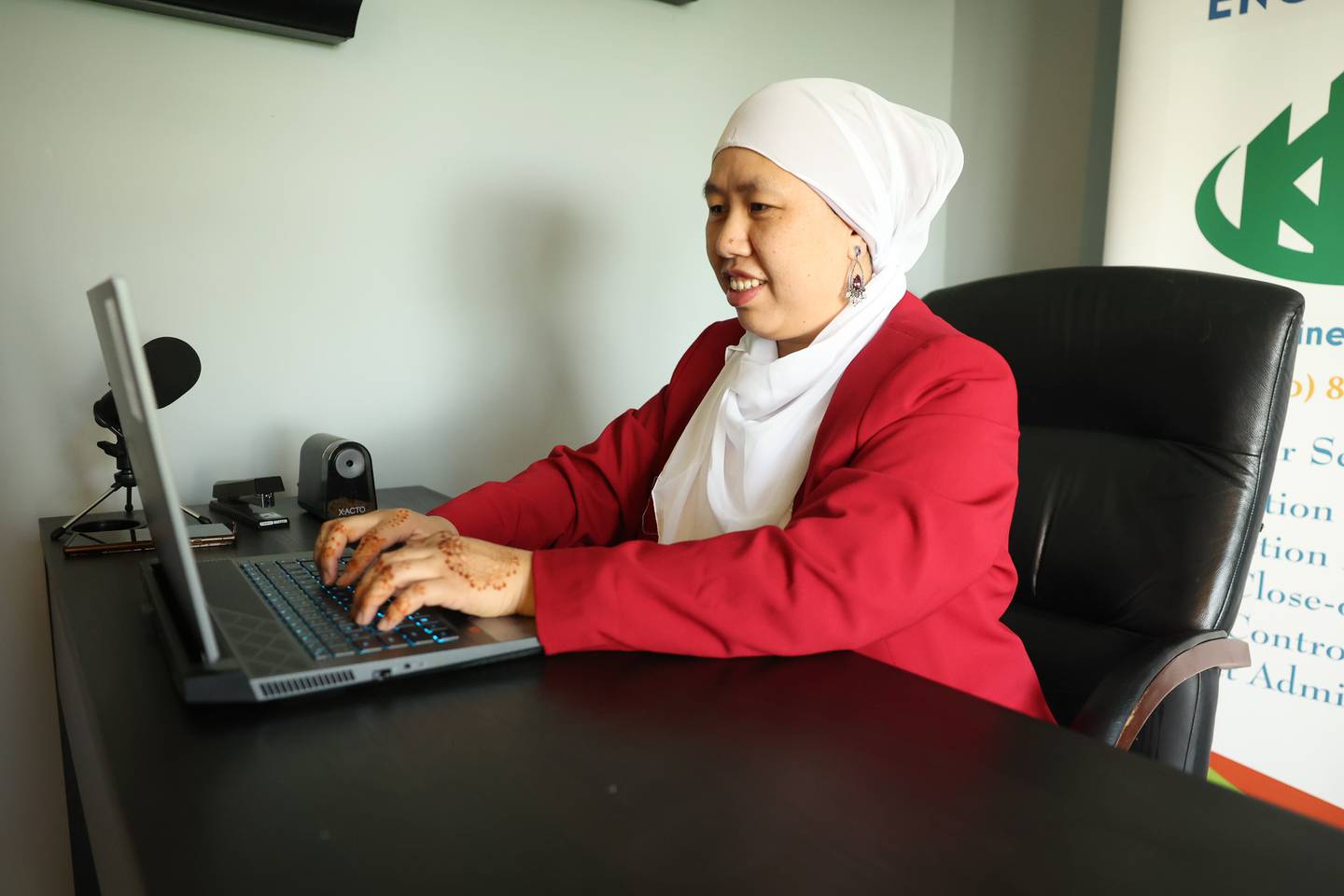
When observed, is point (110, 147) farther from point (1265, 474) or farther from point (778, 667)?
point (1265, 474)

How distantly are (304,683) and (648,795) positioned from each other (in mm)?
311

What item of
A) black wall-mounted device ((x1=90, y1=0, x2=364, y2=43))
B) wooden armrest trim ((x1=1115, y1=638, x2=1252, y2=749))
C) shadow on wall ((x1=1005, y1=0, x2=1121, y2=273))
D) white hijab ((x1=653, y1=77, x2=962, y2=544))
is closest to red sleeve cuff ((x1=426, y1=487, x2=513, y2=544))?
white hijab ((x1=653, y1=77, x2=962, y2=544))

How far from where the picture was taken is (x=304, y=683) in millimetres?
741

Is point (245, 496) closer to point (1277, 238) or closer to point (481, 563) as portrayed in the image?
point (481, 563)

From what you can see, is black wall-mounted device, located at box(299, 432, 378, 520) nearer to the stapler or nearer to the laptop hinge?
the stapler

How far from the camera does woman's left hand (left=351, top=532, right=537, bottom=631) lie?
85 centimetres

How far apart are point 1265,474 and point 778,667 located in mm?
721

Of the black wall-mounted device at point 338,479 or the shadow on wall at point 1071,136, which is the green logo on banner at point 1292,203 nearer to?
the shadow on wall at point 1071,136

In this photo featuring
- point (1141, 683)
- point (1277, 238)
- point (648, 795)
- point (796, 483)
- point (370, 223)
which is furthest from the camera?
point (1277, 238)

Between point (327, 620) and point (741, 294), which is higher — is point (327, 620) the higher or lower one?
the lower one

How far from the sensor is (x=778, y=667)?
2.79 ft

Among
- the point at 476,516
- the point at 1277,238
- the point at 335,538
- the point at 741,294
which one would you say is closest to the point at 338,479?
the point at 476,516

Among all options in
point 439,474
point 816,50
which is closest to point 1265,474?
point 439,474

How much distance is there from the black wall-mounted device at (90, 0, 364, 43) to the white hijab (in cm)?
80
